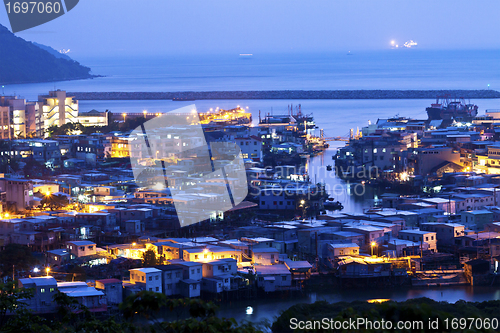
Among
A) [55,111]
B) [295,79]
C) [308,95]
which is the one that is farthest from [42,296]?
[295,79]

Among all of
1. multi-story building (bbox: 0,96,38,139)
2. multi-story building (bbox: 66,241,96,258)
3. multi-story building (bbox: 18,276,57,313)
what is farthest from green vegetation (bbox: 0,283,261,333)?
multi-story building (bbox: 0,96,38,139)

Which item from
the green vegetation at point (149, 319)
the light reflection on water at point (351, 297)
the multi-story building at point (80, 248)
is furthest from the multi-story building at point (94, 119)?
the green vegetation at point (149, 319)

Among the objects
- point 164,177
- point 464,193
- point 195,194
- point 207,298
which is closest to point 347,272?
point 207,298

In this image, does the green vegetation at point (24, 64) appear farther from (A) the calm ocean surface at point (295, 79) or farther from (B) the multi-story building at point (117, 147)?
(B) the multi-story building at point (117, 147)

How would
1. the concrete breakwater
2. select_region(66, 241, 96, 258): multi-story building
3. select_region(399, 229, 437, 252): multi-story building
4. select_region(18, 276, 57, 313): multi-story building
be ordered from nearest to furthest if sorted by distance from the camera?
1. select_region(18, 276, 57, 313): multi-story building
2. select_region(66, 241, 96, 258): multi-story building
3. select_region(399, 229, 437, 252): multi-story building
4. the concrete breakwater

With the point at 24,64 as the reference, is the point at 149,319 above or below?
below

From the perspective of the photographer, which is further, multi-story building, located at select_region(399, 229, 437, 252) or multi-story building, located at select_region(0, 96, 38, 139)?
multi-story building, located at select_region(0, 96, 38, 139)

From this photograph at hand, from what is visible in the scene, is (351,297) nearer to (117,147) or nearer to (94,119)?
(117,147)

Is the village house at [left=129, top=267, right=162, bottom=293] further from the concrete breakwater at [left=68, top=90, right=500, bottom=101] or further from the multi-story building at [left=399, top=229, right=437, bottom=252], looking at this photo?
the concrete breakwater at [left=68, top=90, right=500, bottom=101]
